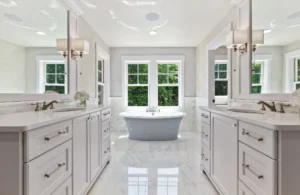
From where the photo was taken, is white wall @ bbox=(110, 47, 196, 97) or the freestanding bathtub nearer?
the freestanding bathtub

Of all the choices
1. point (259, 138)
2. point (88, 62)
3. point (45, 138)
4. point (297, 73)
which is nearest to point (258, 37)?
point (297, 73)

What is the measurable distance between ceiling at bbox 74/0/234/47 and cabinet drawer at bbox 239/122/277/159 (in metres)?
2.25

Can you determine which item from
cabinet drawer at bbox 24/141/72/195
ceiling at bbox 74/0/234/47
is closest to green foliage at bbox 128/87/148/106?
ceiling at bbox 74/0/234/47

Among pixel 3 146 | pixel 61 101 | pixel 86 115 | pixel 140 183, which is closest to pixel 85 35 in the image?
pixel 61 101

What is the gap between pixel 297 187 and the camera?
1187 mm

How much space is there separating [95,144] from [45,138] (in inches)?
51.8

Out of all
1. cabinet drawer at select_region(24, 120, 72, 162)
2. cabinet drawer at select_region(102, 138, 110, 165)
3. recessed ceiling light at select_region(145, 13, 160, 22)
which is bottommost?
cabinet drawer at select_region(102, 138, 110, 165)

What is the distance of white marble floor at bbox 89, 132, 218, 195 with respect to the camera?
2508mm

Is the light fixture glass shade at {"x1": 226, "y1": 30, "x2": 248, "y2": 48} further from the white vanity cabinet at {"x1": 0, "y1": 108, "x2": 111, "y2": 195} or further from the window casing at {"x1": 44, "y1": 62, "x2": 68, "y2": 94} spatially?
the window casing at {"x1": 44, "y1": 62, "x2": 68, "y2": 94}

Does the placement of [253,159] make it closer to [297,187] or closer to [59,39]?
[297,187]

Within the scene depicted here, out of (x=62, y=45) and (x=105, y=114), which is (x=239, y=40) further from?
(x=62, y=45)

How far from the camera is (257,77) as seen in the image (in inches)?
99.2

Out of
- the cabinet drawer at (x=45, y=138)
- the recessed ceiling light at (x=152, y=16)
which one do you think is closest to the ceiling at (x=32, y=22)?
the cabinet drawer at (x=45, y=138)

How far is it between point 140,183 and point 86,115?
1.06 m
